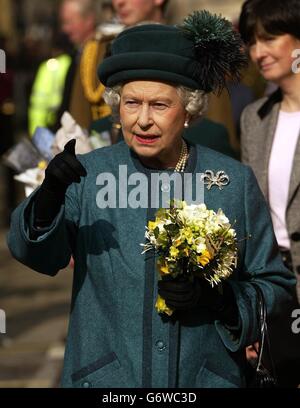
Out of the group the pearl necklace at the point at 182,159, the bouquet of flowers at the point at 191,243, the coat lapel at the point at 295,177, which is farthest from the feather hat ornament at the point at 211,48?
the coat lapel at the point at 295,177

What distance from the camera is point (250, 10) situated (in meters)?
5.14

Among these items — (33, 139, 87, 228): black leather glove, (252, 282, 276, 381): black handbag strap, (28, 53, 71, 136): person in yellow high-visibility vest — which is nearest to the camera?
(33, 139, 87, 228): black leather glove

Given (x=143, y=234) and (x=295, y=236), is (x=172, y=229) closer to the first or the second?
(x=143, y=234)

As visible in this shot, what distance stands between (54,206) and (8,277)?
23.6 feet

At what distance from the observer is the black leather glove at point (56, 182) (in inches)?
140

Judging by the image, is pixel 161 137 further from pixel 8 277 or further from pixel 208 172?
pixel 8 277

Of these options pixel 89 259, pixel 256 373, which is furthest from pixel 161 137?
pixel 256 373

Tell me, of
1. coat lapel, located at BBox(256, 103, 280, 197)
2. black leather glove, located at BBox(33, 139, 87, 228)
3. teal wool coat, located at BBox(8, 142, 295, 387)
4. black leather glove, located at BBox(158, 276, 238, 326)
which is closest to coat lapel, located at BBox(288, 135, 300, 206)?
coat lapel, located at BBox(256, 103, 280, 197)

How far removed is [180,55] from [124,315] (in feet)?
2.79
